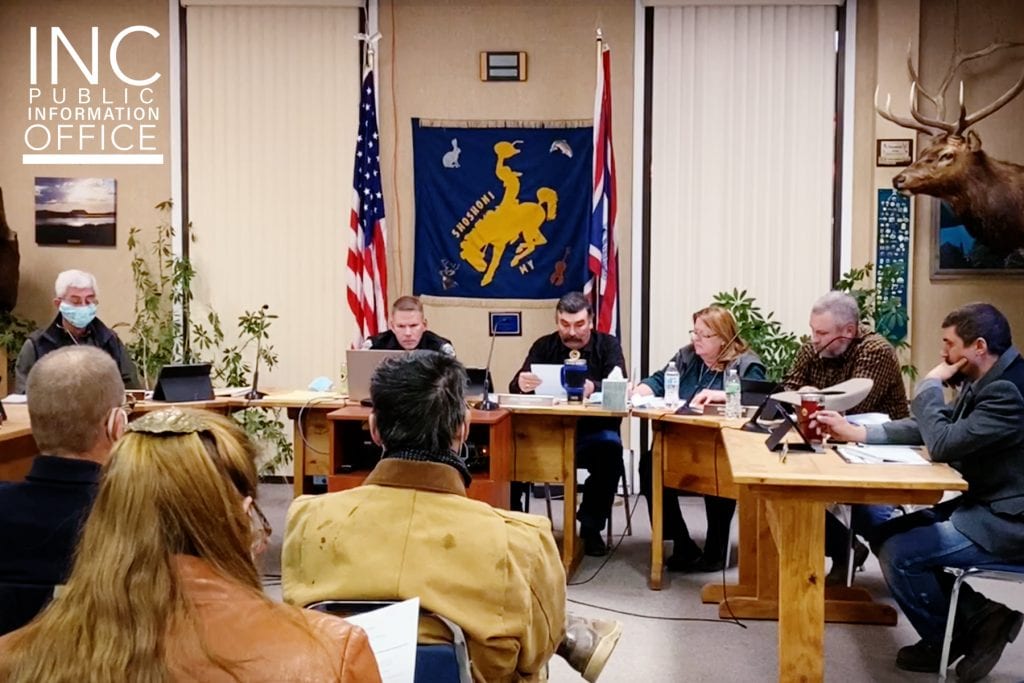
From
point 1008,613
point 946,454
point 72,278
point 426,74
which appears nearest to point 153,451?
point 946,454

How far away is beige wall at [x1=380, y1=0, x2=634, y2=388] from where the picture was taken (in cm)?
661

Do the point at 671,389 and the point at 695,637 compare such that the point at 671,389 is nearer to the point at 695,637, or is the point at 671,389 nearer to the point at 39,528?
the point at 695,637

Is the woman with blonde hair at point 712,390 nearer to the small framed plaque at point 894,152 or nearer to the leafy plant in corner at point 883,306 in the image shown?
the leafy plant in corner at point 883,306

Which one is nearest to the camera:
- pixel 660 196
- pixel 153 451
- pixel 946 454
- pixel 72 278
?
pixel 153 451

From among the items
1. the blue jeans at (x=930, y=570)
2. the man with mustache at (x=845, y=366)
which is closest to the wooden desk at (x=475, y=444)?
the man with mustache at (x=845, y=366)

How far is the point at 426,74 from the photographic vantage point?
265 inches

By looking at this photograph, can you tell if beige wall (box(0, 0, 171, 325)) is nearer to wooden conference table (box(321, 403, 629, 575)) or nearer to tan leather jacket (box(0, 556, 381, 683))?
wooden conference table (box(321, 403, 629, 575))

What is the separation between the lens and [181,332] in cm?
678

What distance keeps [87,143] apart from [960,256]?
540 centimetres

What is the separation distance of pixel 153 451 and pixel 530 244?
18.1ft

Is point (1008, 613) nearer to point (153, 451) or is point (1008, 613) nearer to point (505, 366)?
point (153, 451)

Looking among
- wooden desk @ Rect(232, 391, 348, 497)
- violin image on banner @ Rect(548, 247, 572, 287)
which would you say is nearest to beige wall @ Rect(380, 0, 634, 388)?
violin image on banner @ Rect(548, 247, 572, 287)

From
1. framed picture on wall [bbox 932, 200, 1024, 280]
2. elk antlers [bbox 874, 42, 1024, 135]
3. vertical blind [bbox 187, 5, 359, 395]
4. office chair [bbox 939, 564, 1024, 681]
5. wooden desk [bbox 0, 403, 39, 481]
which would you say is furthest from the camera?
vertical blind [bbox 187, 5, 359, 395]

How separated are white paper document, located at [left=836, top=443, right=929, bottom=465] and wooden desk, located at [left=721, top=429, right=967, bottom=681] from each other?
0.06 meters
